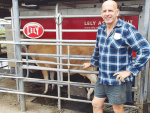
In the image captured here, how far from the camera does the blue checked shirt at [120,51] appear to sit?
1.91 meters

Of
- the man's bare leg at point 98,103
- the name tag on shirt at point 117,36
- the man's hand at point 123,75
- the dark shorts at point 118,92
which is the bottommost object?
the man's bare leg at point 98,103

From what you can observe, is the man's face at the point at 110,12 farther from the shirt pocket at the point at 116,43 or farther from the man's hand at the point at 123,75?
the man's hand at the point at 123,75

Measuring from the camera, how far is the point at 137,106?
2.92 metres

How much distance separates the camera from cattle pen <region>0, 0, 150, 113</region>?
295cm

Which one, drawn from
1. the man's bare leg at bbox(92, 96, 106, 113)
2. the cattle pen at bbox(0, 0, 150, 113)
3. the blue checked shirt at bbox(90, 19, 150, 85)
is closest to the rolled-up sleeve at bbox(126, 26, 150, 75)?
the blue checked shirt at bbox(90, 19, 150, 85)

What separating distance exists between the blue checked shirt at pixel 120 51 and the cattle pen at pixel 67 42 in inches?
30.0

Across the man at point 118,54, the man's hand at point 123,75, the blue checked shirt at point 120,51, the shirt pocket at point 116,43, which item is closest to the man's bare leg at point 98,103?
the man at point 118,54

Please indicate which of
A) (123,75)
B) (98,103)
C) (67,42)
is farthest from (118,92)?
(67,42)

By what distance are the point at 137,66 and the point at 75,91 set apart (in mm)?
2394

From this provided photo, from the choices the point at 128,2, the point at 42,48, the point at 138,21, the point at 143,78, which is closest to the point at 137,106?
the point at 143,78

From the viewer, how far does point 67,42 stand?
475 cm

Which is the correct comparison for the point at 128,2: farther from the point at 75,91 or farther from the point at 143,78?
the point at 75,91

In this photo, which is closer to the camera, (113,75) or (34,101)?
(113,75)

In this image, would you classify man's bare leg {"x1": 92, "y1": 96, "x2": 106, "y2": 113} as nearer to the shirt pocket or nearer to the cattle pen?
the cattle pen
